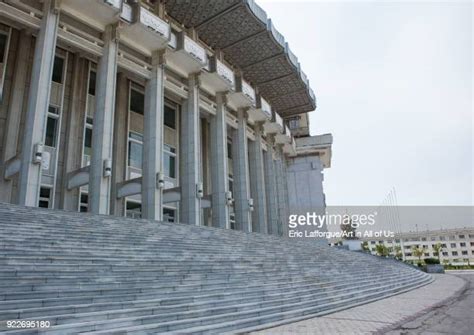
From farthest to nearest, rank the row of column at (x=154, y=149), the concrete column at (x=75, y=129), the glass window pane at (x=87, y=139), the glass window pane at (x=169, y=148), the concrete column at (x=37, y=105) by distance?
the glass window pane at (x=169, y=148) < the glass window pane at (x=87, y=139) < the concrete column at (x=75, y=129) < the row of column at (x=154, y=149) < the concrete column at (x=37, y=105)

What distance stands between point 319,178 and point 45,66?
2907 cm

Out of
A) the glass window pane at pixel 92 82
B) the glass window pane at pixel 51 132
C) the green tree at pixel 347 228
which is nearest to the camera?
the glass window pane at pixel 51 132

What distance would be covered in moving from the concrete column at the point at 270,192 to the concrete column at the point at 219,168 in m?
7.73

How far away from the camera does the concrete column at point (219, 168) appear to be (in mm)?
21922

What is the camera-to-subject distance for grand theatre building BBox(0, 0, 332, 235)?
1467 cm

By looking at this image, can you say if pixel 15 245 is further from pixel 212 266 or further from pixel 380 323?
pixel 380 323

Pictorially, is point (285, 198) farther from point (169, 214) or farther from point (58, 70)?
point (58, 70)

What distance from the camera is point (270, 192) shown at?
98.7ft

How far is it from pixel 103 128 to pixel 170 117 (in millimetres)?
8953

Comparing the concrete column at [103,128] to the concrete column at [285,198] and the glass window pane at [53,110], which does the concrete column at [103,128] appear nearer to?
the glass window pane at [53,110]

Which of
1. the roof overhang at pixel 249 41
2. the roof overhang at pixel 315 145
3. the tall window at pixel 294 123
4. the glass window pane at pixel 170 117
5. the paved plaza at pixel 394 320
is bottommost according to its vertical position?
the paved plaza at pixel 394 320

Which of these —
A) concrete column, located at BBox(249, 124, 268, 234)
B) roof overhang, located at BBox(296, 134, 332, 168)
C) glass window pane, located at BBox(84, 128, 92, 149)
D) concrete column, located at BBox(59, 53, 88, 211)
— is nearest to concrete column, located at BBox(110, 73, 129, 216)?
glass window pane, located at BBox(84, 128, 92, 149)

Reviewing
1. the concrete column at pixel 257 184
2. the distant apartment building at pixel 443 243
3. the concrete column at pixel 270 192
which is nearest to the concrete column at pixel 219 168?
the concrete column at pixel 257 184

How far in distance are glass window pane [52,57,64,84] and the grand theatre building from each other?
0.17 ft
